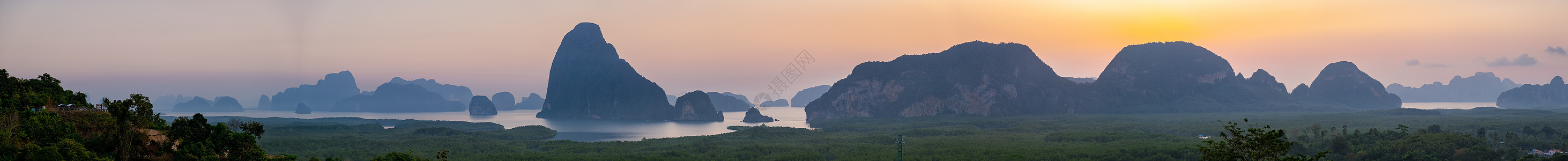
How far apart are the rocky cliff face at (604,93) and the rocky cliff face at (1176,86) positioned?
83.5 m

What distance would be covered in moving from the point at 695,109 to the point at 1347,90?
145 metres

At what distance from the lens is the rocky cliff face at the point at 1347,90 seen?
18512 cm

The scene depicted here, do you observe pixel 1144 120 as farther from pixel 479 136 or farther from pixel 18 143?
pixel 18 143

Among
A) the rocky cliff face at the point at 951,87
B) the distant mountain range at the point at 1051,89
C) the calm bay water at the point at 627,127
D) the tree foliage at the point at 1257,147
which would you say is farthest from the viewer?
the distant mountain range at the point at 1051,89

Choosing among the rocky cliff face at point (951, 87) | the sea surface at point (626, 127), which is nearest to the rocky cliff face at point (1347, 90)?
the rocky cliff face at point (951, 87)

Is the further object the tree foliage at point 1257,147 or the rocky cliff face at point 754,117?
the rocky cliff face at point 754,117

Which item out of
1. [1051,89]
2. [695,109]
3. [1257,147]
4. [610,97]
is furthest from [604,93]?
[1257,147]

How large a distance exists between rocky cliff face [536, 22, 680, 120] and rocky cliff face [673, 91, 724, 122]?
1.65m

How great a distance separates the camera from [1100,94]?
557 ft

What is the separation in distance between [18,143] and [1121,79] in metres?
176

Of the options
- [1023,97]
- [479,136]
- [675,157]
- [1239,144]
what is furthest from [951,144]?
[1023,97]

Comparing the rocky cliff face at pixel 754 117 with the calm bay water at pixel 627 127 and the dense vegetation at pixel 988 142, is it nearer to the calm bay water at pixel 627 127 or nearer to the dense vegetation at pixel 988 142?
the calm bay water at pixel 627 127

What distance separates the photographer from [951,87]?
522 feet

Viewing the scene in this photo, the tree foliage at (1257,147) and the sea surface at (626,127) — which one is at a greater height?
the tree foliage at (1257,147)
